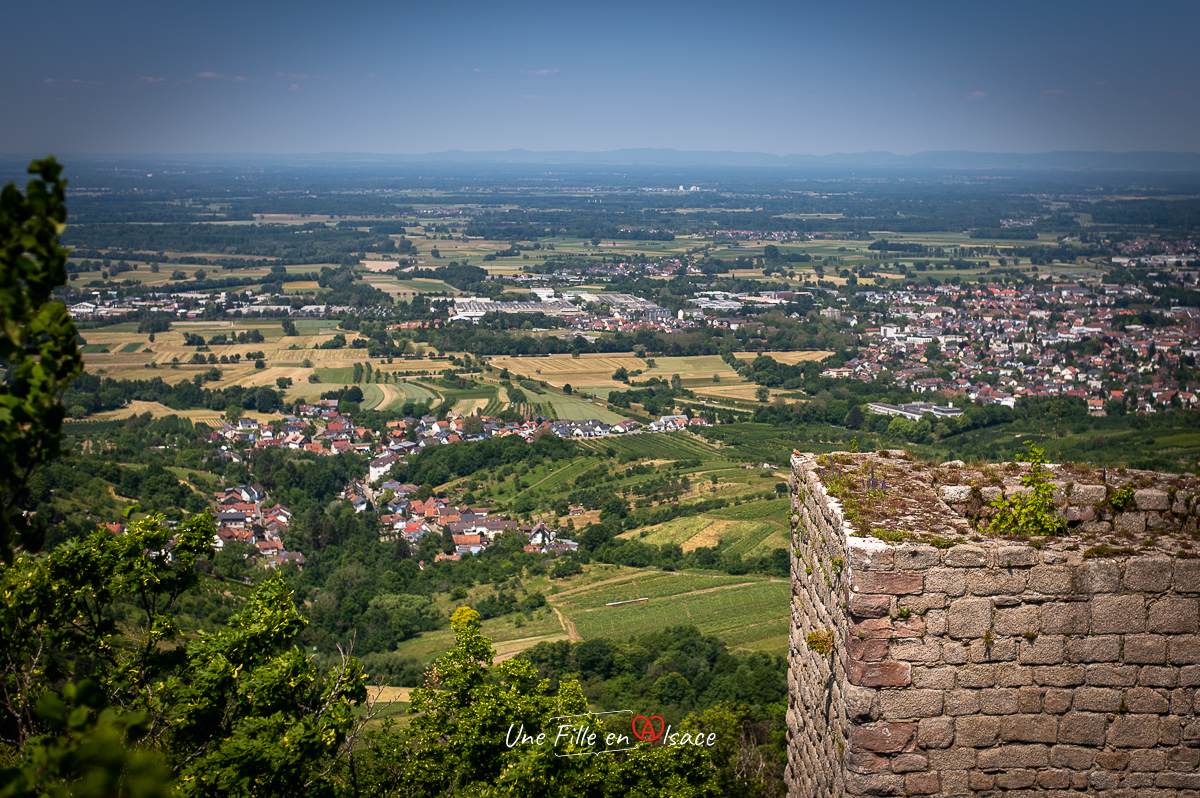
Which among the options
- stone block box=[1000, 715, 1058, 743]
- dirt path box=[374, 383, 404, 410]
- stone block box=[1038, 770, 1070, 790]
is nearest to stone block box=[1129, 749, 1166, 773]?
stone block box=[1038, 770, 1070, 790]

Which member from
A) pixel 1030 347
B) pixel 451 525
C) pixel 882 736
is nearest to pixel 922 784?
pixel 882 736

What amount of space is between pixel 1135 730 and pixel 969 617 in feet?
3.56

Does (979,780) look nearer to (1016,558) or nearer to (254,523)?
(1016,558)

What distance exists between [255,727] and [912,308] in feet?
322

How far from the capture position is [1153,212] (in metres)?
145

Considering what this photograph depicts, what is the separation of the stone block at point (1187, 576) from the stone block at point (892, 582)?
135 cm

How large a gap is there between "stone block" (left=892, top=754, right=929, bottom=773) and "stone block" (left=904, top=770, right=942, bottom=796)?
1.5 inches

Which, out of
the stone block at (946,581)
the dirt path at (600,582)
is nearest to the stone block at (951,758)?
the stone block at (946,581)

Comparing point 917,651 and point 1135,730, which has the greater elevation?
point 917,651

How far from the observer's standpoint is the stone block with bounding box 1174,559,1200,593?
13.9 ft

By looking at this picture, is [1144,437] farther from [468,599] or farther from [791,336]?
[791,336]

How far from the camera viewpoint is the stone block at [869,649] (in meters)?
4.25

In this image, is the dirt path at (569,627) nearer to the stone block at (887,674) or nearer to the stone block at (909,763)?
the stone block at (909,763)

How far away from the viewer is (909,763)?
430cm
